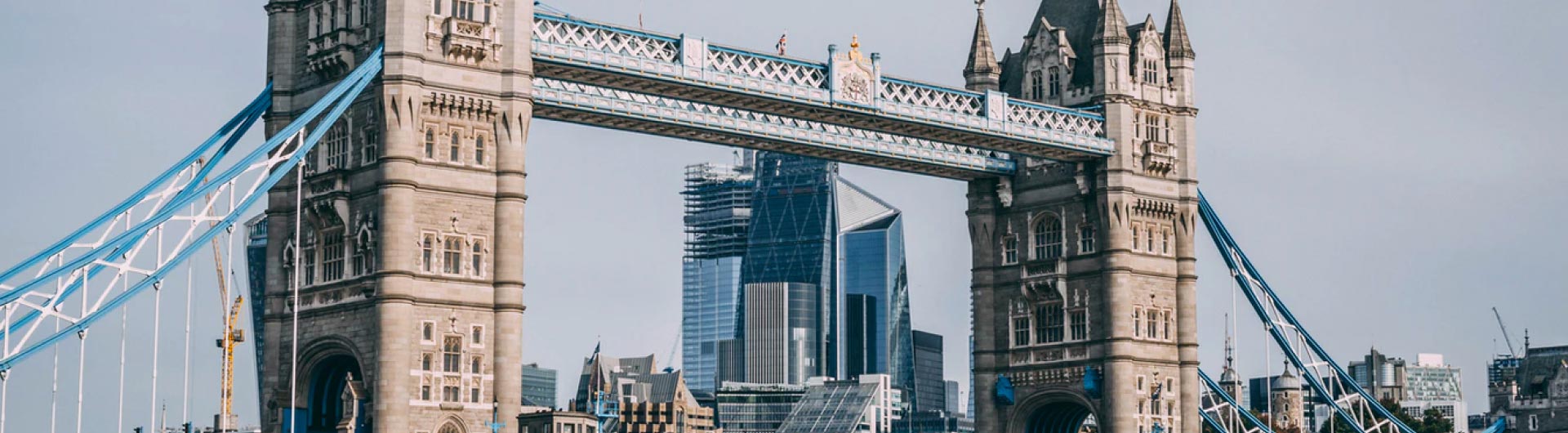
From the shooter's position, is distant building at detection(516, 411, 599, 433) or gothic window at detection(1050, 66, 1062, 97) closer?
distant building at detection(516, 411, 599, 433)

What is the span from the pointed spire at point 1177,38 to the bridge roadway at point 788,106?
602cm

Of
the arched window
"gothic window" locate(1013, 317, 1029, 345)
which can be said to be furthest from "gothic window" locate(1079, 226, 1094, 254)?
"gothic window" locate(1013, 317, 1029, 345)

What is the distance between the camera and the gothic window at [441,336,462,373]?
84.8 metres

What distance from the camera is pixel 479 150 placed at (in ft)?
283

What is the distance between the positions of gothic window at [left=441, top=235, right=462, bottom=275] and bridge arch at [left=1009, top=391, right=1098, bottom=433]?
35109 mm

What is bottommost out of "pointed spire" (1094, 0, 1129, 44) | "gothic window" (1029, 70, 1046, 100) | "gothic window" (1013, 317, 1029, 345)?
"gothic window" (1013, 317, 1029, 345)

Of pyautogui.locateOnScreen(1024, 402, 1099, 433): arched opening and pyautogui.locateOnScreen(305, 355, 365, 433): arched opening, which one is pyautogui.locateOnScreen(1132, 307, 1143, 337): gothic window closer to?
pyautogui.locateOnScreen(1024, 402, 1099, 433): arched opening

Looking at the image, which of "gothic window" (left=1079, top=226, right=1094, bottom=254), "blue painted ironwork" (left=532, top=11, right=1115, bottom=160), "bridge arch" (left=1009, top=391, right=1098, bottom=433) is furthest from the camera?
"bridge arch" (left=1009, top=391, right=1098, bottom=433)

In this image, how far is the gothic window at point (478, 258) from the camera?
8594cm

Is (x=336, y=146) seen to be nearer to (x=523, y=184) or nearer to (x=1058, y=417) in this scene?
(x=523, y=184)

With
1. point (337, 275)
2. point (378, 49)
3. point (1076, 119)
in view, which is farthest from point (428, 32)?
point (1076, 119)

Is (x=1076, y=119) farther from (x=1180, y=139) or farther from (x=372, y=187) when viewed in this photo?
(x=372, y=187)

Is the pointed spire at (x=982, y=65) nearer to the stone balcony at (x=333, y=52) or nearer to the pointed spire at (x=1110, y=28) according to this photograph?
the pointed spire at (x=1110, y=28)

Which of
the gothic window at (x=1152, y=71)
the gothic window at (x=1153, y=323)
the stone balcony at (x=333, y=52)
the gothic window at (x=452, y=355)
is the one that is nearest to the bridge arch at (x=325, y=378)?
the gothic window at (x=452, y=355)
